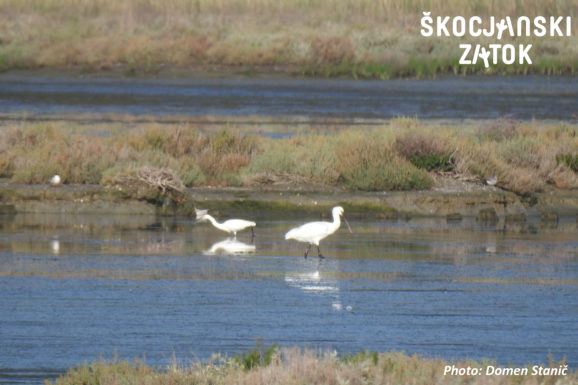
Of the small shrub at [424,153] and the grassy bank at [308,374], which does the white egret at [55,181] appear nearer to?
the small shrub at [424,153]

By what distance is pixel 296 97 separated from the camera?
5806cm

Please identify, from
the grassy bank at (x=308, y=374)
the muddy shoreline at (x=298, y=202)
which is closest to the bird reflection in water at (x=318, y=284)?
the grassy bank at (x=308, y=374)

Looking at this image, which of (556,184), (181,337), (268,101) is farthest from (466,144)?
(268,101)

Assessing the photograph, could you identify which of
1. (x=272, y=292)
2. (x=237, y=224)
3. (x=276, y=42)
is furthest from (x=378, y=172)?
(x=276, y=42)

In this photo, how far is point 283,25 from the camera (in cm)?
8506

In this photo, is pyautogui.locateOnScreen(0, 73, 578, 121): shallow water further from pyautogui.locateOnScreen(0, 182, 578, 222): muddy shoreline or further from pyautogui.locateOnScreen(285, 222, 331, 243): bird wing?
pyautogui.locateOnScreen(285, 222, 331, 243): bird wing

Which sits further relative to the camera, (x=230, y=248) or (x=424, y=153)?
(x=424, y=153)

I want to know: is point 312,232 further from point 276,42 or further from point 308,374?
point 276,42

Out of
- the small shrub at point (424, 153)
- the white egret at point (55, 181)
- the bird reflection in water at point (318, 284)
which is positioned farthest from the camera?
the small shrub at point (424, 153)

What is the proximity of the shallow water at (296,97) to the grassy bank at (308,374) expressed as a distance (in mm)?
32091

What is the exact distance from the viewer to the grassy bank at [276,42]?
73.9m

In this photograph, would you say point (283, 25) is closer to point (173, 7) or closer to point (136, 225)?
point (173, 7)

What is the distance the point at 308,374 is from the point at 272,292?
239 inches

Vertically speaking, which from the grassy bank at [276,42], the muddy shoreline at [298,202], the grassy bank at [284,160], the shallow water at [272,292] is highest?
the grassy bank at [276,42]
